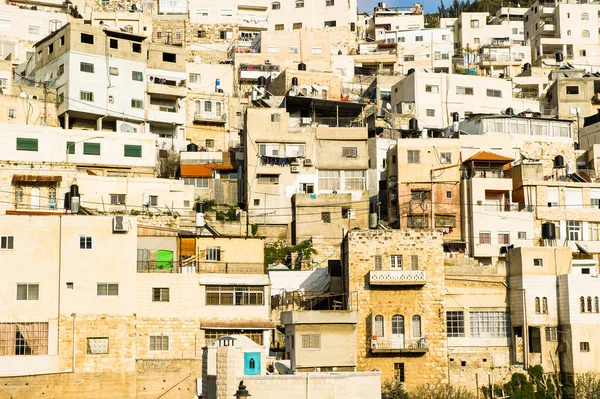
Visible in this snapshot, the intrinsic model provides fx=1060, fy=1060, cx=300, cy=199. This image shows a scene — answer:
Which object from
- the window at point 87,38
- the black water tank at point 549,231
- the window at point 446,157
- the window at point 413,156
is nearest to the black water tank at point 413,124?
the window at point 446,157

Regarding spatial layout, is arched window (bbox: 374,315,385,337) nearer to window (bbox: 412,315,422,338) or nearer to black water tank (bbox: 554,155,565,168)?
window (bbox: 412,315,422,338)

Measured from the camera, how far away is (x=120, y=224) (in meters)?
42.8

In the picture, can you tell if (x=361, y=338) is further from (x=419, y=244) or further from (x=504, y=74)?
(x=504, y=74)

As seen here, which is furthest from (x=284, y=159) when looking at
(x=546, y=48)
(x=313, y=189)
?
(x=546, y=48)

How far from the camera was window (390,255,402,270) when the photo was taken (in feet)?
147

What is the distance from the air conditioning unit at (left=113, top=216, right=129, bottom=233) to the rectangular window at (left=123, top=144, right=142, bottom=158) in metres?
14.4

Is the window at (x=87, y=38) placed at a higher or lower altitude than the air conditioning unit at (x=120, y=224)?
higher


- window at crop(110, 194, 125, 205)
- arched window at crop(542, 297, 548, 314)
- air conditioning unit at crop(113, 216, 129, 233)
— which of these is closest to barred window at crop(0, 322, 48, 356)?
air conditioning unit at crop(113, 216, 129, 233)

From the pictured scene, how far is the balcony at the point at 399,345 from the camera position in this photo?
143 ft

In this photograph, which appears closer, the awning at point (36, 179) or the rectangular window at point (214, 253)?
the rectangular window at point (214, 253)

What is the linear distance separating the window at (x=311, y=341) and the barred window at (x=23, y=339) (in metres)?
10.1

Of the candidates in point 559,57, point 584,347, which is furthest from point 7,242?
point 559,57

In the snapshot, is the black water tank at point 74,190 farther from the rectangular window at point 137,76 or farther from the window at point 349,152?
the rectangular window at point 137,76

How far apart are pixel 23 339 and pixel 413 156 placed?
2454 centimetres
